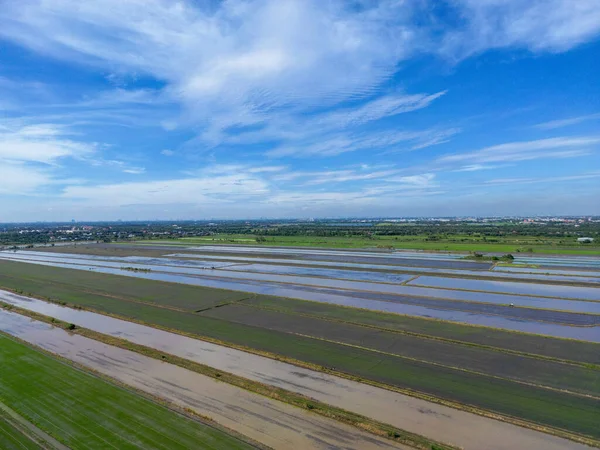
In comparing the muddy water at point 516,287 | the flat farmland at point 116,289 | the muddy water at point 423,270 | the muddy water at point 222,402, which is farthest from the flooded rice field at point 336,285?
the muddy water at point 222,402

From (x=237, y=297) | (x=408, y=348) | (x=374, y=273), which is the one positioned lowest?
(x=408, y=348)

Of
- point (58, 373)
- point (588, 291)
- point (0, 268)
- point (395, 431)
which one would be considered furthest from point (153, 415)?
point (0, 268)

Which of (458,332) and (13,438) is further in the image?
(458,332)

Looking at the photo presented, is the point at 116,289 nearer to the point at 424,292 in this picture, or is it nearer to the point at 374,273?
the point at 374,273

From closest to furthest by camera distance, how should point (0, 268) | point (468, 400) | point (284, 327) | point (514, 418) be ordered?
point (514, 418) < point (468, 400) < point (284, 327) < point (0, 268)

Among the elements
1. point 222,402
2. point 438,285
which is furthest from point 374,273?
point 222,402

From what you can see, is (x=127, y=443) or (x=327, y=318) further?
(x=327, y=318)

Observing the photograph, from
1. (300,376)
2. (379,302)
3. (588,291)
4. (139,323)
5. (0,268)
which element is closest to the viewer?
(300,376)

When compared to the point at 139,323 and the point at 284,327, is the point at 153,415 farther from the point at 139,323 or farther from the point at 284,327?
the point at 139,323
